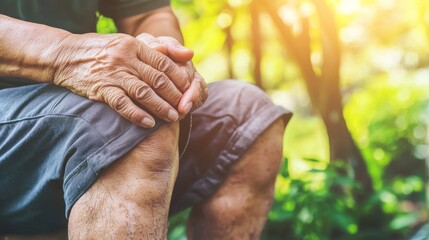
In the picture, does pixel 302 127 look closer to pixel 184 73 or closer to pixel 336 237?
pixel 336 237

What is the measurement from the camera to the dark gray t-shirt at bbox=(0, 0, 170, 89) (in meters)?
1.55

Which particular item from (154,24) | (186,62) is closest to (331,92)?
(154,24)

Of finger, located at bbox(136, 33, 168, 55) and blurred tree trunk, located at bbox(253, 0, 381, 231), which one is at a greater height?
finger, located at bbox(136, 33, 168, 55)

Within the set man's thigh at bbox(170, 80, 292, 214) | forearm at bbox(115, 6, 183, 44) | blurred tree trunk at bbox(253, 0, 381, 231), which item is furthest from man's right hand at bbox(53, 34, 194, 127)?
blurred tree trunk at bbox(253, 0, 381, 231)

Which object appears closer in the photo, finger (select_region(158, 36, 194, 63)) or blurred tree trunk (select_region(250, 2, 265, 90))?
finger (select_region(158, 36, 194, 63))

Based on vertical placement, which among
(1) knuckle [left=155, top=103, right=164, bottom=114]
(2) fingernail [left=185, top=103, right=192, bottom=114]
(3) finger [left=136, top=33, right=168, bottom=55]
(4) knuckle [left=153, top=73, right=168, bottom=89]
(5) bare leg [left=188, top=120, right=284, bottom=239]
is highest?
(3) finger [left=136, top=33, right=168, bottom=55]

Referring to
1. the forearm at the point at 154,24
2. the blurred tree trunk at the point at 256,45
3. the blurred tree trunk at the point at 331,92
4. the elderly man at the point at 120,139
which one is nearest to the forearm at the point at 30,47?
the elderly man at the point at 120,139

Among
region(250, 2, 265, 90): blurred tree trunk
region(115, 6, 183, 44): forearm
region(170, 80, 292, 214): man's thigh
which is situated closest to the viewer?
region(170, 80, 292, 214): man's thigh

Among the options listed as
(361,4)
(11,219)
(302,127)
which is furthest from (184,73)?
(302,127)

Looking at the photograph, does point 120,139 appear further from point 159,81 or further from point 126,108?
point 159,81

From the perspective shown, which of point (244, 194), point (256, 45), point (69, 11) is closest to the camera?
point (244, 194)

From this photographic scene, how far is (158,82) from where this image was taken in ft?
4.08

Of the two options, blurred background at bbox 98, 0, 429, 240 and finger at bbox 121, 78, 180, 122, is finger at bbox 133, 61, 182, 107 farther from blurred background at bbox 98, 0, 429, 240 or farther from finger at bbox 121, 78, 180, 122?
blurred background at bbox 98, 0, 429, 240

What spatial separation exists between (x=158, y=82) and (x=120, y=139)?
161 millimetres
